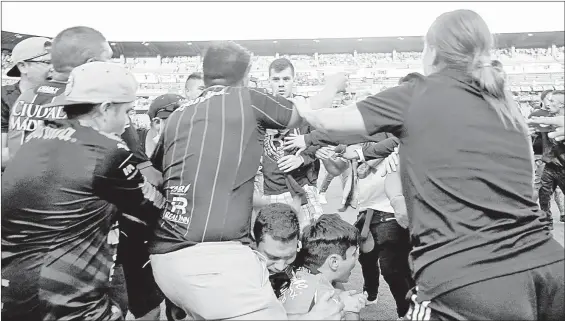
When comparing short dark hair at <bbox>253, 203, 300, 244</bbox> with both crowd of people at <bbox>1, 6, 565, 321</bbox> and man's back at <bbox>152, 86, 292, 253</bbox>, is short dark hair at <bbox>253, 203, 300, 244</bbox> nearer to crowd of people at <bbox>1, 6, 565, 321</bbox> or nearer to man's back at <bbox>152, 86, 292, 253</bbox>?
crowd of people at <bbox>1, 6, 565, 321</bbox>

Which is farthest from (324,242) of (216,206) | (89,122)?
(89,122)

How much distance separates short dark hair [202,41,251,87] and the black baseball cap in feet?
5.18

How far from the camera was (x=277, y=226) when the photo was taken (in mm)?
2936

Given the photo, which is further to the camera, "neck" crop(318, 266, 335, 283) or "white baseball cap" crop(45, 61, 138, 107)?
"neck" crop(318, 266, 335, 283)

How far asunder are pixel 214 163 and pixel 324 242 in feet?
3.50

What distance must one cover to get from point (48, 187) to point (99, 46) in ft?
3.38

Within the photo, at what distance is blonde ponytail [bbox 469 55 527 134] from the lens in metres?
1.95

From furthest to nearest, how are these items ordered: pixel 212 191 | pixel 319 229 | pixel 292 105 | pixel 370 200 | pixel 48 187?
pixel 370 200, pixel 319 229, pixel 292 105, pixel 212 191, pixel 48 187

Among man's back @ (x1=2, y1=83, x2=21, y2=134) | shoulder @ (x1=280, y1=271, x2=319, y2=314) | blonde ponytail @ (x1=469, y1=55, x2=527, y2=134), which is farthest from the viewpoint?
man's back @ (x1=2, y1=83, x2=21, y2=134)

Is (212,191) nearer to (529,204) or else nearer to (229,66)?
(229,66)

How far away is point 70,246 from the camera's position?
2.24 meters

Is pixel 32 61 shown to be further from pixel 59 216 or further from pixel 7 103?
pixel 59 216

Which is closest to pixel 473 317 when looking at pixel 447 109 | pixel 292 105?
pixel 447 109

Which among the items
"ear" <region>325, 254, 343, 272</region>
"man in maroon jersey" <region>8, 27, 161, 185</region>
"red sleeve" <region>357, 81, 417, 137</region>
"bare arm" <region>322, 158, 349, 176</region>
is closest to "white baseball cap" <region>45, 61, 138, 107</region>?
"man in maroon jersey" <region>8, 27, 161, 185</region>
